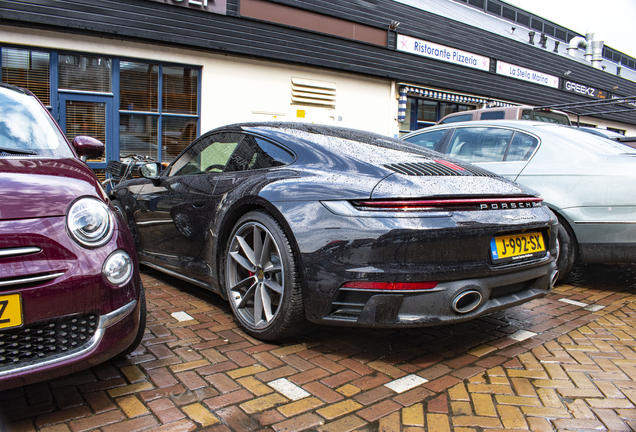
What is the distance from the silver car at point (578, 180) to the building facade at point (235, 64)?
23.4 ft

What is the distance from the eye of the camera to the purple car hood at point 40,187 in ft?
6.27

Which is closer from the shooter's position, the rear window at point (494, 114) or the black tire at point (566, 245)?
the black tire at point (566, 245)

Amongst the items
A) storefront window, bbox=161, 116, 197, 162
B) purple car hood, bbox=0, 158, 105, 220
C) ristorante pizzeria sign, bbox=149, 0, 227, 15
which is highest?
ristorante pizzeria sign, bbox=149, 0, 227, 15

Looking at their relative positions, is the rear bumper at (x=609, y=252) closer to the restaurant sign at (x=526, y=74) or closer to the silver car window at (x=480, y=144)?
the silver car window at (x=480, y=144)

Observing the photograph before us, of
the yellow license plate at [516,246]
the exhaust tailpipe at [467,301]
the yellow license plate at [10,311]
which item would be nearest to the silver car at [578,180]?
the yellow license plate at [516,246]

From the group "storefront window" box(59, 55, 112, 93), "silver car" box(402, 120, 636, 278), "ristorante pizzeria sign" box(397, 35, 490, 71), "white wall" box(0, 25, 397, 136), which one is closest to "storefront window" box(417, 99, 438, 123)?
"ristorante pizzeria sign" box(397, 35, 490, 71)

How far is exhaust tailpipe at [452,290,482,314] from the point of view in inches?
92.5

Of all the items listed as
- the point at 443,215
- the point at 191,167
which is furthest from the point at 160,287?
the point at 443,215

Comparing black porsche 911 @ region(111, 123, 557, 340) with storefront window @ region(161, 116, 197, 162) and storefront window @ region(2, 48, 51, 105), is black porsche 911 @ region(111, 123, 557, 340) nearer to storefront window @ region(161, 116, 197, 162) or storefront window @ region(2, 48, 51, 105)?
storefront window @ region(2, 48, 51, 105)

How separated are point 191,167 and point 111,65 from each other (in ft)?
21.6

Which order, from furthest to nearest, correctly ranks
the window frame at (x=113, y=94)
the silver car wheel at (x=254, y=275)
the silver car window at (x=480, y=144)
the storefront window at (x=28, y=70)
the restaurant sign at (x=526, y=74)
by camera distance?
1. the restaurant sign at (x=526, y=74)
2. the window frame at (x=113, y=94)
3. the storefront window at (x=28, y=70)
4. the silver car window at (x=480, y=144)
5. the silver car wheel at (x=254, y=275)

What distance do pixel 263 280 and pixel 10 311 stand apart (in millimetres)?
1295

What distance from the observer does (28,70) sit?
823 cm

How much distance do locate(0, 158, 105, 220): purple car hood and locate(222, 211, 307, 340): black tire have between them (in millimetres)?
890
